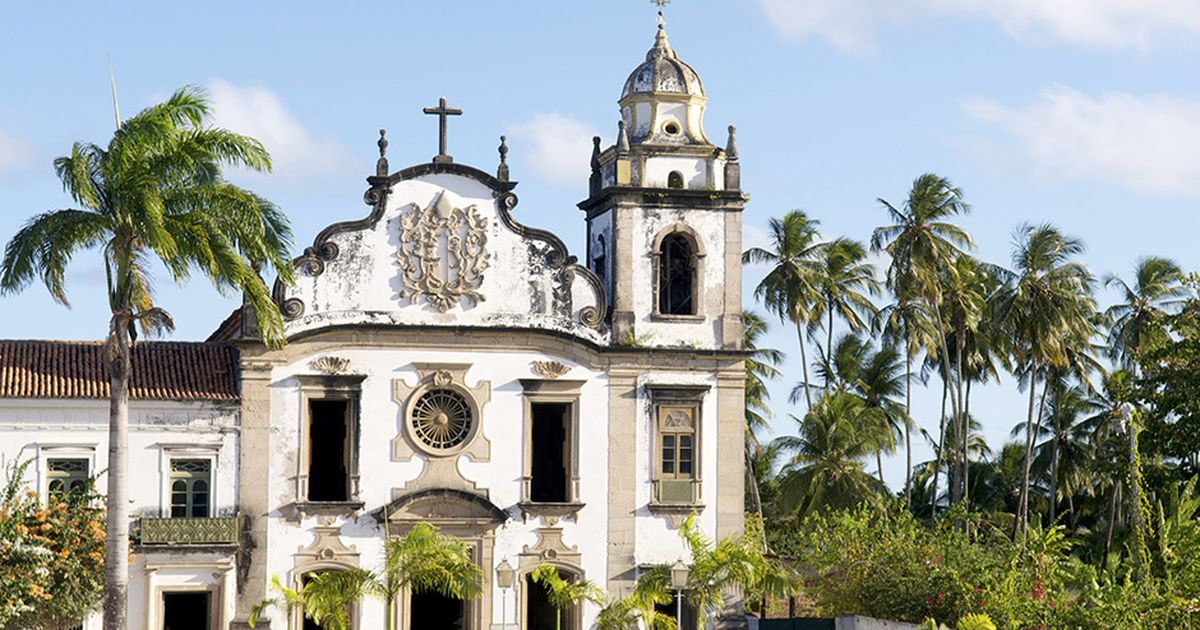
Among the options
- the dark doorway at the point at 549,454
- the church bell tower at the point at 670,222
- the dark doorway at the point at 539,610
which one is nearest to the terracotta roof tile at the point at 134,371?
the dark doorway at the point at 549,454

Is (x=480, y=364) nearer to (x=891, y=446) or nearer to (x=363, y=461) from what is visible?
(x=363, y=461)

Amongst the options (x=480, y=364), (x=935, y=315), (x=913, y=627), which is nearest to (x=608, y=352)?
(x=480, y=364)

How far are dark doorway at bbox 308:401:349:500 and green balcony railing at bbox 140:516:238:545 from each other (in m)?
2.67

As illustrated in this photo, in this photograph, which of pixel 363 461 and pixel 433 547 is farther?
pixel 363 461

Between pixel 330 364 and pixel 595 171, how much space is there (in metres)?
7.09

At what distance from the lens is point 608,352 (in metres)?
37.2

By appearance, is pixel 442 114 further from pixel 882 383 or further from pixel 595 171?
pixel 882 383

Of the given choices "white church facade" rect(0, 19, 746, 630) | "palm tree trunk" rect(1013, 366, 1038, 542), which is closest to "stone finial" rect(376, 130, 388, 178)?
"white church facade" rect(0, 19, 746, 630)

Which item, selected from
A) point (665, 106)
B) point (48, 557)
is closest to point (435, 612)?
point (48, 557)

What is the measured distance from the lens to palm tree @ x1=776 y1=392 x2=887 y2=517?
148 feet

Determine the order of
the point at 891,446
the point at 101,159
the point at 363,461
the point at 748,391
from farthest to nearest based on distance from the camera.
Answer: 1. the point at 748,391
2. the point at 891,446
3. the point at 363,461
4. the point at 101,159

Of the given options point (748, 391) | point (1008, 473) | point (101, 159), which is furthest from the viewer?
point (1008, 473)

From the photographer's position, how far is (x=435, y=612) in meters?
37.2

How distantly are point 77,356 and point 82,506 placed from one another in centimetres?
329
